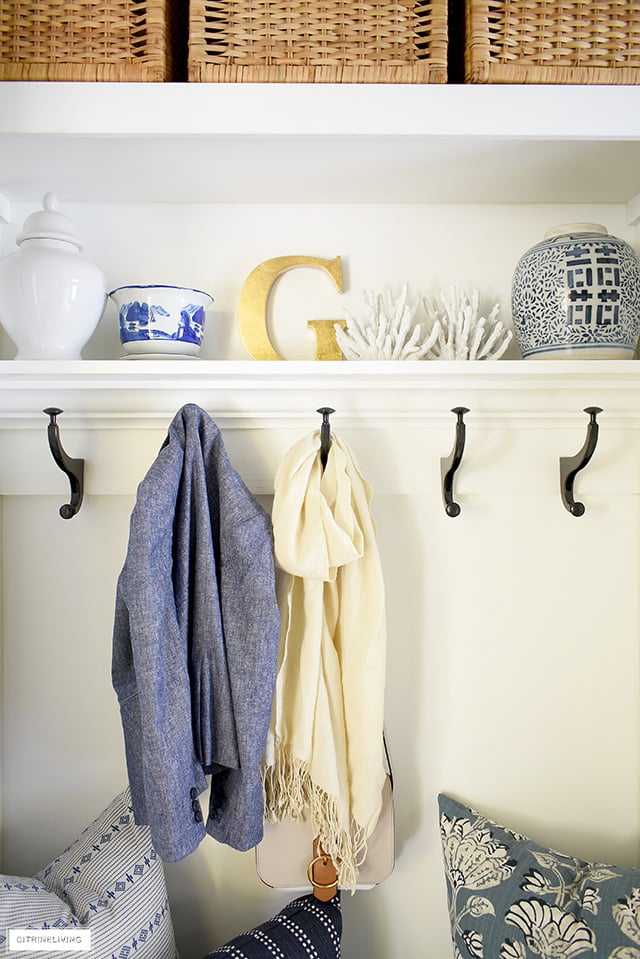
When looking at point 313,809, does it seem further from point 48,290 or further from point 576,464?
point 48,290

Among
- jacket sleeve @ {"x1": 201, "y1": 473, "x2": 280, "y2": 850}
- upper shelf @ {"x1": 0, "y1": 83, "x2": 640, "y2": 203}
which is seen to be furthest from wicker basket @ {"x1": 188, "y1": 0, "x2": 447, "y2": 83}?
jacket sleeve @ {"x1": 201, "y1": 473, "x2": 280, "y2": 850}

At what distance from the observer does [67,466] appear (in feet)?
3.37

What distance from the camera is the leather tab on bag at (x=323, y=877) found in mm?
1042

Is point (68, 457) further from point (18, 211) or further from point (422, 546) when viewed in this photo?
point (422, 546)

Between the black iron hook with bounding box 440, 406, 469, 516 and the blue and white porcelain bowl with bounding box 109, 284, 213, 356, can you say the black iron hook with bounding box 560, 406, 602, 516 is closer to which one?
the black iron hook with bounding box 440, 406, 469, 516

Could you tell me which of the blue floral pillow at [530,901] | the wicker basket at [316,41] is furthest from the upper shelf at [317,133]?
the blue floral pillow at [530,901]

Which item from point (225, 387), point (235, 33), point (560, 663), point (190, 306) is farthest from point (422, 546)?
point (235, 33)

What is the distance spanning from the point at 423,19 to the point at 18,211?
0.66 metres

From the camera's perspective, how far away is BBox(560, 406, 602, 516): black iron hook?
1.00 m

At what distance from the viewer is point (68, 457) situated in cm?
104

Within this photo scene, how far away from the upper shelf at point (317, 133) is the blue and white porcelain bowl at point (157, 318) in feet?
0.58

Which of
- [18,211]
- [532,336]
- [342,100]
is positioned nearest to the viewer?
[342,100]

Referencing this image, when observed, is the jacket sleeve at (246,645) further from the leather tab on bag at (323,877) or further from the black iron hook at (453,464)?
the black iron hook at (453,464)

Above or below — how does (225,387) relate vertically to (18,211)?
below
